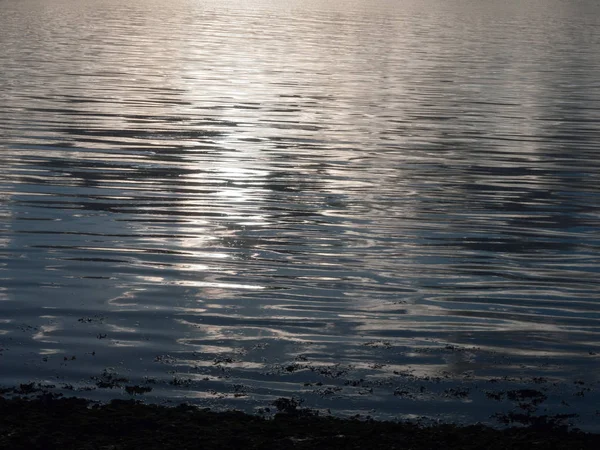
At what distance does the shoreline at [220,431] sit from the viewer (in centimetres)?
677

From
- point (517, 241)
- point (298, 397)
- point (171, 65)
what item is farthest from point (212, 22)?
point (298, 397)

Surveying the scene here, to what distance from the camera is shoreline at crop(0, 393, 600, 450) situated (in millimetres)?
6766

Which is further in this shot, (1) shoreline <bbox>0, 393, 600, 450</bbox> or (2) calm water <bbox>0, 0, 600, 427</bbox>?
(2) calm water <bbox>0, 0, 600, 427</bbox>

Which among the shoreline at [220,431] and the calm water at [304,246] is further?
the calm water at [304,246]

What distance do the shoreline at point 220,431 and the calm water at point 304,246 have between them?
363 millimetres

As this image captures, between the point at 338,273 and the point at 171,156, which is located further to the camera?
the point at 171,156

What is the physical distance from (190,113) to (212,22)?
56301mm

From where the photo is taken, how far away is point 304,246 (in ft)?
42.5

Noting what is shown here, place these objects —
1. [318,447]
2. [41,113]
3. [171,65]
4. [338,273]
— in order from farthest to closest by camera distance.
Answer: [171,65] → [41,113] → [338,273] → [318,447]

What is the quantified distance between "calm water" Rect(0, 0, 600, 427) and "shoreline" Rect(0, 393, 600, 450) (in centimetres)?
36

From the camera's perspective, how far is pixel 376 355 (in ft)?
29.4

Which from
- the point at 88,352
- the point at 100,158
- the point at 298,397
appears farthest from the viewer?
the point at 100,158

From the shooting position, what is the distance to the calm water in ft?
27.8

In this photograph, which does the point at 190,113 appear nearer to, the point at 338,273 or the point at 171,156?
the point at 171,156
